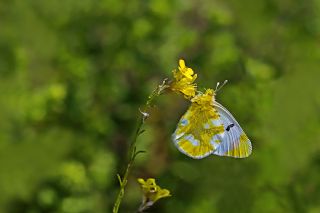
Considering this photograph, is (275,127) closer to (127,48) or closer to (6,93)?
(127,48)

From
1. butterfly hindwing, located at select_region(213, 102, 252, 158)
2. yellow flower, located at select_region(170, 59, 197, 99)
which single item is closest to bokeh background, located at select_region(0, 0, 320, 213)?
butterfly hindwing, located at select_region(213, 102, 252, 158)

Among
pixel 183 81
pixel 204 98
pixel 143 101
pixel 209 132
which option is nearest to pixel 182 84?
pixel 183 81

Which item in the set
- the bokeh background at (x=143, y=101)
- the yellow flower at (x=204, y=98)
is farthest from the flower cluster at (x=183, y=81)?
the bokeh background at (x=143, y=101)

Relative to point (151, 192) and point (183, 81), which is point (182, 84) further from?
point (151, 192)

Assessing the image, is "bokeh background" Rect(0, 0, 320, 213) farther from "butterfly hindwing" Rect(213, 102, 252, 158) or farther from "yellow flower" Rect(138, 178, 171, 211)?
"yellow flower" Rect(138, 178, 171, 211)

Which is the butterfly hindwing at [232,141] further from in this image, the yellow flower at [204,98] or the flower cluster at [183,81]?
the flower cluster at [183,81]
